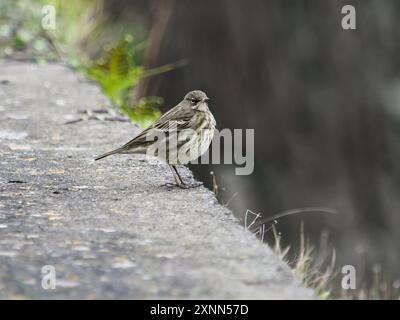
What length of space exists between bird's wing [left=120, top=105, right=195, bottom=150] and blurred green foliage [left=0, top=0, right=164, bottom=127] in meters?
2.06

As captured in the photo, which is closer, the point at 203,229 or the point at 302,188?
the point at 203,229

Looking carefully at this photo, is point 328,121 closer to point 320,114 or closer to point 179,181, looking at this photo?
point 320,114

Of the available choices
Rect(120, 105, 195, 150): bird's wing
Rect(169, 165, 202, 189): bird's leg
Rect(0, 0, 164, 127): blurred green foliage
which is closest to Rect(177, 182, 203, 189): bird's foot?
Rect(169, 165, 202, 189): bird's leg

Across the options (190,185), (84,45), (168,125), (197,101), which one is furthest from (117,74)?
(190,185)

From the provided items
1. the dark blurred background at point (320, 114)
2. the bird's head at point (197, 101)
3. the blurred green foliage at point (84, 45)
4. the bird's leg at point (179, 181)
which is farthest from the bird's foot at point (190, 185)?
the dark blurred background at point (320, 114)

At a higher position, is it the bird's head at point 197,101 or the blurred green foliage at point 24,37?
the blurred green foliage at point 24,37

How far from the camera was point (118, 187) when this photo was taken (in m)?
4.82

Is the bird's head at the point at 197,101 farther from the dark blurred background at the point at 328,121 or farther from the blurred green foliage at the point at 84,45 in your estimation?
the dark blurred background at the point at 328,121

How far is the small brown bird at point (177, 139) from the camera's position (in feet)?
16.1

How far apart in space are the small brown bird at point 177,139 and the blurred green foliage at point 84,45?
211 centimetres

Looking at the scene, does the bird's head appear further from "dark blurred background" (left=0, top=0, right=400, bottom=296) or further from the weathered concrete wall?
"dark blurred background" (left=0, top=0, right=400, bottom=296)
